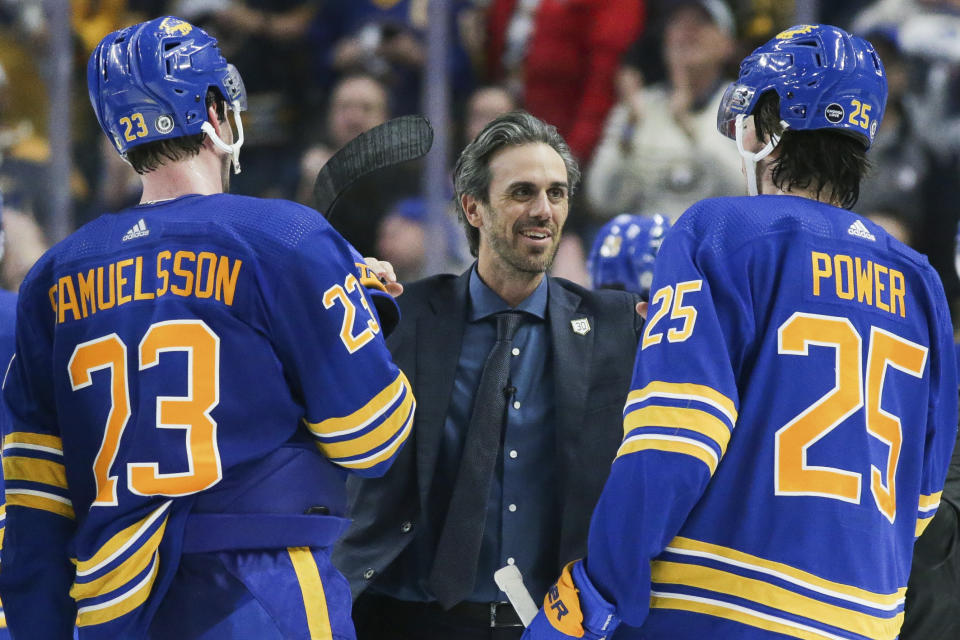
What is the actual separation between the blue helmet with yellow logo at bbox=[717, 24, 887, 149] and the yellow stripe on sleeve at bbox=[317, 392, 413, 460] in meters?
0.88

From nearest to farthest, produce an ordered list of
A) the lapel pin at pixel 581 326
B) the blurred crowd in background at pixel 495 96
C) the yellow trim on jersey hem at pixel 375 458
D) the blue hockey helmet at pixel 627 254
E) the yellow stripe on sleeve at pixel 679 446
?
the yellow stripe on sleeve at pixel 679 446 < the yellow trim on jersey hem at pixel 375 458 < the lapel pin at pixel 581 326 < the blue hockey helmet at pixel 627 254 < the blurred crowd in background at pixel 495 96

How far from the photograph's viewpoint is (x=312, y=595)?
6.49ft

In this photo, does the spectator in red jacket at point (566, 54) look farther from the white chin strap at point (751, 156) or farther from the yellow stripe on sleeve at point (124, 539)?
the yellow stripe on sleeve at point (124, 539)

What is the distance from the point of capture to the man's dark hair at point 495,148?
2871 mm

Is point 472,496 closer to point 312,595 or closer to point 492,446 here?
point 492,446

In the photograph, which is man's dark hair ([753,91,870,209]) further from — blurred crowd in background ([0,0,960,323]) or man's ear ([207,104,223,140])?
blurred crowd in background ([0,0,960,323])

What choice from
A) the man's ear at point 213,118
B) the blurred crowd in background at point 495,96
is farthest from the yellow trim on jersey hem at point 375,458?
the blurred crowd in background at point 495,96

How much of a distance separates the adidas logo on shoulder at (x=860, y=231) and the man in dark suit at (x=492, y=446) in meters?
0.76

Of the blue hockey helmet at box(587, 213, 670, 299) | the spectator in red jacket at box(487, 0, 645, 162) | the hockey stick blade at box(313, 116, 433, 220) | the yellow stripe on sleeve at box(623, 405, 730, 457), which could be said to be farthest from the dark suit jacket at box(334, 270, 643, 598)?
the spectator in red jacket at box(487, 0, 645, 162)

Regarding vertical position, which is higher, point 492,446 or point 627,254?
point 627,254

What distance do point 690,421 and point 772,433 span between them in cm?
16

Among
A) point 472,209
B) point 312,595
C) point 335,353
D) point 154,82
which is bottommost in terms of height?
point 312,595

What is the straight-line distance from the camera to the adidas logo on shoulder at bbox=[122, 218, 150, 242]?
198 centimetres

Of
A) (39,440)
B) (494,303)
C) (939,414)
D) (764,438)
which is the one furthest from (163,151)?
(939,414)
